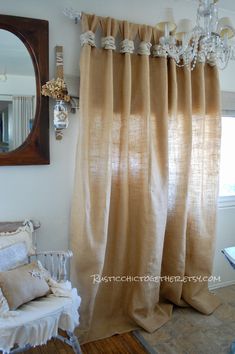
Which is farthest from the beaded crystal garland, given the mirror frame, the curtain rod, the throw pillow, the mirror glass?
the throw pillow

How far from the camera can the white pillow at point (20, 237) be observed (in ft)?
6.04

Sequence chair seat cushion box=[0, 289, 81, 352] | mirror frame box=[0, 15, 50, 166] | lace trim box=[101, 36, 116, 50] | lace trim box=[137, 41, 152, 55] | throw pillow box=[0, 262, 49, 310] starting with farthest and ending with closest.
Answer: lace trim box=[137, 41, 152, 55], lace trim box=[101, 36, 116, 50], mirror frame box=[0, 15, 50, 166], throw pillow box=[0, 262, 49, 310], chair seat cushion box=[0, 289, 81, 352]

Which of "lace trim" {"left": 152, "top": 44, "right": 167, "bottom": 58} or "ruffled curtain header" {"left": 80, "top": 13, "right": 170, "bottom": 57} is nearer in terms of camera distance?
"ruffled curtain header" {"left": 80, "top": 13, "right": 170, "bottom": 57}

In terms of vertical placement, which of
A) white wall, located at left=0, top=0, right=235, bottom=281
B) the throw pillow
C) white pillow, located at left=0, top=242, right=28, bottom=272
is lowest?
the throw pillow

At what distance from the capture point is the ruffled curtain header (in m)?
2.06

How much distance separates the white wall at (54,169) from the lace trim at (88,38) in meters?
0.10

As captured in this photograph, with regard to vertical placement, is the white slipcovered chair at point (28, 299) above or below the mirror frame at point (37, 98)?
below

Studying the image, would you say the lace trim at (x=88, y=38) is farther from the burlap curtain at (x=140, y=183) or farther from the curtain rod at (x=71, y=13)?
the curtain rod at (x=71, y=13)

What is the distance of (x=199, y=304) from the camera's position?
97.8 inches

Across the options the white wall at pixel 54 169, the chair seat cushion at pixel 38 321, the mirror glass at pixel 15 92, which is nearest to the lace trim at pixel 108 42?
the white wall at pixel 54 169

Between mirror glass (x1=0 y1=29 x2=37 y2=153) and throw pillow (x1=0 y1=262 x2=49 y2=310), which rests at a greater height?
mirror glass (x1=0 y1=29 x2=37 y2=153)

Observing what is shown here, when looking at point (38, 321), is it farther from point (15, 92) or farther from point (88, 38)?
point (88, 38)

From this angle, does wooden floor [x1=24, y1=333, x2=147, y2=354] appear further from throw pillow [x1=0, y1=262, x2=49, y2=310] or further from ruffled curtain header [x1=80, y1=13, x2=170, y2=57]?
ruffled curtain header [x1=80, y1=13, x2=170, y2=57]

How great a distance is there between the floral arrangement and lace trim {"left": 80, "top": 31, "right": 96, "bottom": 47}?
1.06 ft
